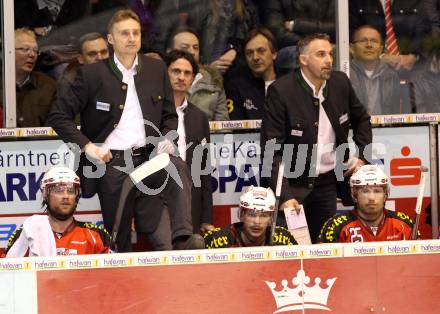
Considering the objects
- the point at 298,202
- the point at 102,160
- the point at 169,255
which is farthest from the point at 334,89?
the point at 169,255

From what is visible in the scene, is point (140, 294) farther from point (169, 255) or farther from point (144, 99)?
point (144, 99)

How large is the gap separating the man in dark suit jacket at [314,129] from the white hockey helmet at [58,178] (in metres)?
1.44

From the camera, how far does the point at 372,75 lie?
1142 cm

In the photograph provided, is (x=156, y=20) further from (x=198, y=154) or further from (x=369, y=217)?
(x=369, y=217)

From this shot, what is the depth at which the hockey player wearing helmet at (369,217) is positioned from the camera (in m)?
9.74

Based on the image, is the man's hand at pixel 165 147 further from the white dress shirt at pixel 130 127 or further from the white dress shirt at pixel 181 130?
the white dress shirt at pixel 181 130

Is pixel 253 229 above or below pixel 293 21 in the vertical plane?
below

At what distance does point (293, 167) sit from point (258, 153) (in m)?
0.45

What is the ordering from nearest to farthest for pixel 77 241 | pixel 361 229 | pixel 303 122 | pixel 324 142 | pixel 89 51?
pixel 77 241, pixel 361 229, pixel 303 122, pixel 324 142, pixel 89 51

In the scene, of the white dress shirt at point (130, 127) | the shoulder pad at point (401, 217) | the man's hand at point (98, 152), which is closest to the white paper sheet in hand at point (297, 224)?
the shoulder pad at point (401, 217)

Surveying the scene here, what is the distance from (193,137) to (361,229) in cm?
140

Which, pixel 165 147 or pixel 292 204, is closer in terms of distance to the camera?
pixel 165 147

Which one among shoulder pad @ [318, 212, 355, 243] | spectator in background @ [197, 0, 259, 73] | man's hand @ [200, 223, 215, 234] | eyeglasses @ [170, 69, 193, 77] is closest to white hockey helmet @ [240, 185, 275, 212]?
shoulder pad @ [318, 212, 355, 243]

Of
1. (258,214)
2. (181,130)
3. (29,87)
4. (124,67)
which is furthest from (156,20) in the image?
(258,214)
